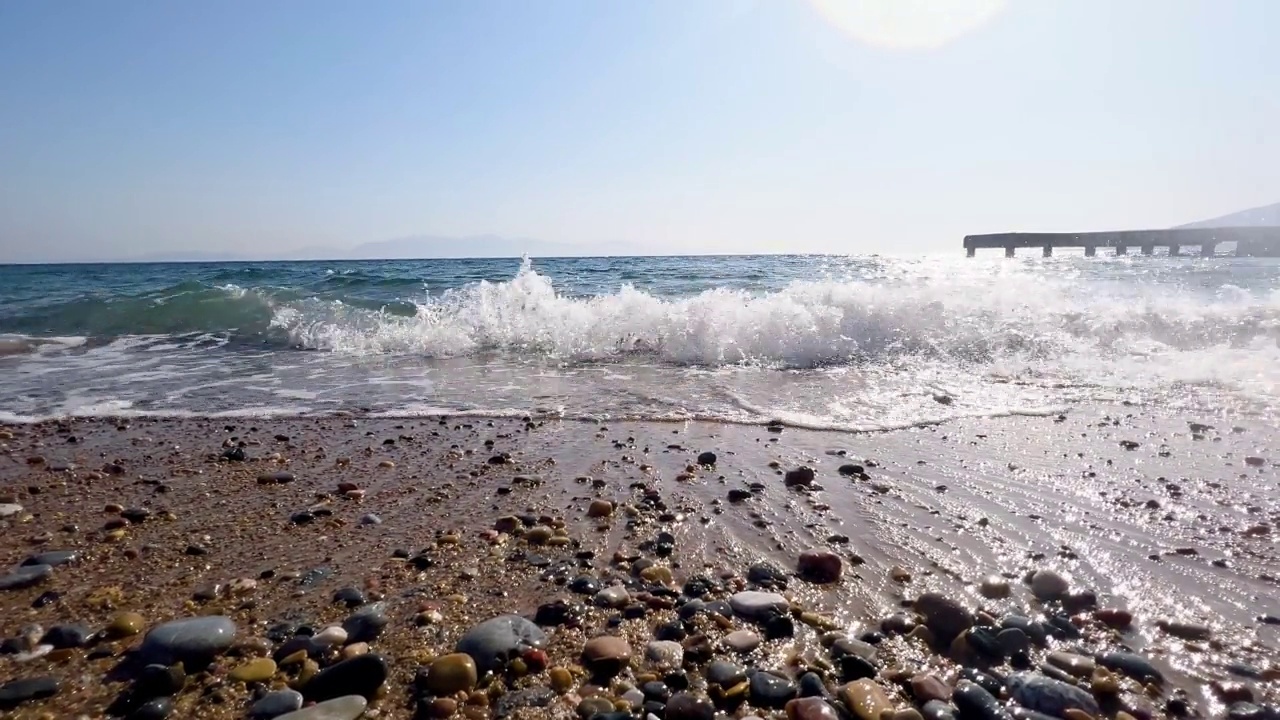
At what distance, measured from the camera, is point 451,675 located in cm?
179

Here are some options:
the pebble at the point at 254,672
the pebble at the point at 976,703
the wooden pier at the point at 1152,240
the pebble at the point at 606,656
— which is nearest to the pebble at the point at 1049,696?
the pebble at the point at 976,703

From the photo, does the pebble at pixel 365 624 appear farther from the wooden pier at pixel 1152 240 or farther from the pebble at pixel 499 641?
the wooden pier at pixel 1152 240

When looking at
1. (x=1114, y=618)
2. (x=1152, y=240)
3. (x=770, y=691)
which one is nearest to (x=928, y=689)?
(x=770, y=691)

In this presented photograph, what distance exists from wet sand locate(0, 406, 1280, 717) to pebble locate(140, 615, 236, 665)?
0.06 metres

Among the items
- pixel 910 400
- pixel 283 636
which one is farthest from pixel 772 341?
pixel 283 636

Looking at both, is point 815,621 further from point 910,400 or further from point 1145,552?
point 910,400

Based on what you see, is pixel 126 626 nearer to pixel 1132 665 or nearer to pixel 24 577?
pixel 24 577

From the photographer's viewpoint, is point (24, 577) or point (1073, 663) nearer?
point (1073, 663)

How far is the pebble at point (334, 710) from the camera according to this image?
5.26 feet

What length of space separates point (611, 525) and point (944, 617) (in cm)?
143

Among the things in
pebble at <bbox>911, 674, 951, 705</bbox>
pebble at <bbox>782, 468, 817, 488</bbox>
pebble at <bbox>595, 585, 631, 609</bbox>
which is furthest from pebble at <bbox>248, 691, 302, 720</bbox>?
pebble at <bbox>782, 468, 817, 488</bbox>

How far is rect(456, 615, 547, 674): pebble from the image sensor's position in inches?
73.8

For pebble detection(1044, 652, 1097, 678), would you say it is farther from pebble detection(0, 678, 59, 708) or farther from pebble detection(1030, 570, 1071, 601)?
pebble detection(0, 678, 59, 708)

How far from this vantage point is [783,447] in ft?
14.1
